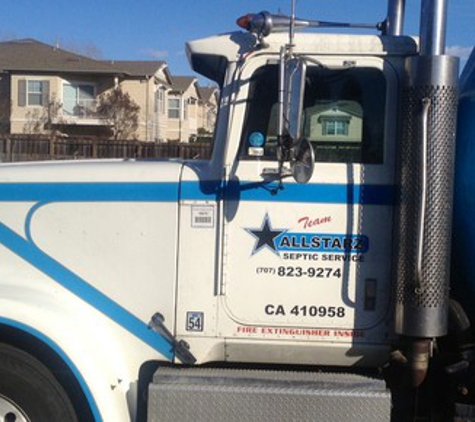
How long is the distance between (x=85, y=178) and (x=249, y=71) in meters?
1.01

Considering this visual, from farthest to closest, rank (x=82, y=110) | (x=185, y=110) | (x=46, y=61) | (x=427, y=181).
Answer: (x=185, y=110), (x=82, y=110), (x=46, y=61), (x=427, y=181)

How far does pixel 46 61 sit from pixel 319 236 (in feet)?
145

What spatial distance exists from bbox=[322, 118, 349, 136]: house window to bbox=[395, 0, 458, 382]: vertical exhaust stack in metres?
0.33

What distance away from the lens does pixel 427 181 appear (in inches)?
131

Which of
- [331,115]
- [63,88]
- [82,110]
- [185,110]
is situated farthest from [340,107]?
[185,110]

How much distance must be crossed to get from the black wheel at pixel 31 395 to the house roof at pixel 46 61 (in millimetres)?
42052

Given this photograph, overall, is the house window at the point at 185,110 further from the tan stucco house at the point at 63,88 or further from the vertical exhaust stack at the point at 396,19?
the vertical exhaust stack at the point at 396,19

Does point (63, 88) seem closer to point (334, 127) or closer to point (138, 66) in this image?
point (138, 66)

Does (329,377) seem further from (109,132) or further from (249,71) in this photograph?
(109,132)

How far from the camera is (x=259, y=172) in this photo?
3.53 meters

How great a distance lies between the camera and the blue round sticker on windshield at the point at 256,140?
3.55 meters

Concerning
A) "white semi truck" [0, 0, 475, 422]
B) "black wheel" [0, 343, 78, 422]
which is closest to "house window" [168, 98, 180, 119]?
"white semi truck" [0, 0, 475, 422]

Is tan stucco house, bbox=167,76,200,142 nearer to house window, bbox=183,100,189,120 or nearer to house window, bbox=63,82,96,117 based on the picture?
house window, bbox=183,100,189,120

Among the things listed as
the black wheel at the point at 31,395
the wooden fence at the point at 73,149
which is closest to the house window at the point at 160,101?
the wooden fence at the point at 73,149
